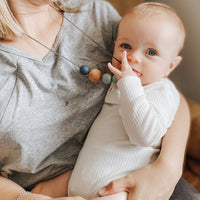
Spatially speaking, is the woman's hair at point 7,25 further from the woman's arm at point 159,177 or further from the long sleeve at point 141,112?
the woman's arm at point 159,177

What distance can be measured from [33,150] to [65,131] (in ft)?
0.40

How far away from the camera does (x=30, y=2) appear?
3.05ft

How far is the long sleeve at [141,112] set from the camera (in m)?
0.79

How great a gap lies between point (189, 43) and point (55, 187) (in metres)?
0.92

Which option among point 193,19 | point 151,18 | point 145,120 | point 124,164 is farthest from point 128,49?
point 193,19

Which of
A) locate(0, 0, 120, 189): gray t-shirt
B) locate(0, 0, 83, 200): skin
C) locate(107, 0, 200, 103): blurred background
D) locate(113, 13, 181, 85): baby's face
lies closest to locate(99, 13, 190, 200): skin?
locate(113, 13, 181, 85): baby's face

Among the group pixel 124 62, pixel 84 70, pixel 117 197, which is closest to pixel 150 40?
pixel 124 62

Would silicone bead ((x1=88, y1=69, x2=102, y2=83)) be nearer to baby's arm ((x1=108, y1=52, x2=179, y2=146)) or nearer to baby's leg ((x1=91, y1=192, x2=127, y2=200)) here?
baby's arm ((x1=108, y1=52, x2=179, y2=146))

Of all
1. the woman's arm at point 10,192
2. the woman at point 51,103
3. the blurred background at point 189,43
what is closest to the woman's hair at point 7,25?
the woman at point 51,103

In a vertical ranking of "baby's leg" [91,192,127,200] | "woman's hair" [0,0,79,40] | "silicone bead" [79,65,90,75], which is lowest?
"baby's leg" [91,192,127,200]

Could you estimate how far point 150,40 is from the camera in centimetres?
89

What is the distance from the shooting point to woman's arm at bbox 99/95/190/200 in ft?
2.74

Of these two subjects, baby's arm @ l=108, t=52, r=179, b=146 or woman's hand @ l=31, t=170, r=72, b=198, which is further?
woman's hand @ l=31, t=170, r=72, b=198

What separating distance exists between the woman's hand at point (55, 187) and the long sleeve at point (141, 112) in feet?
0.94
